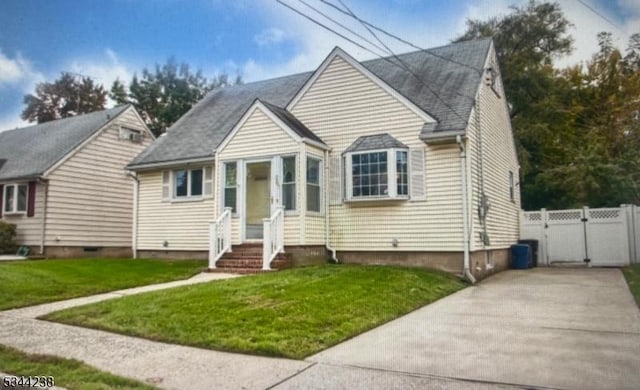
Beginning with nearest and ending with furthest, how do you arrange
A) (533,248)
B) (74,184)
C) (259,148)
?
1. (259,148)
2. (533,248)
3. (74,184)

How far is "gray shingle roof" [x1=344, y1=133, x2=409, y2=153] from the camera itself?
11656 mm

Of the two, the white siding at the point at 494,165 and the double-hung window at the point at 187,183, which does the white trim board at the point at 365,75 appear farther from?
the double-hung window at the point at 187,183

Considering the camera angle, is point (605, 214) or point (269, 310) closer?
point (269, 310)

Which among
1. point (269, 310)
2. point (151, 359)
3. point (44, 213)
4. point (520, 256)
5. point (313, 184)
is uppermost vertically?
point (313, 184)

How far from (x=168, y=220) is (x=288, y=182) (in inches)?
206

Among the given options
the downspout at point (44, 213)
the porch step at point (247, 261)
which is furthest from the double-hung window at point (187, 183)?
the downspout at point (44, 213)

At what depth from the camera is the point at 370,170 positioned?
1182 cm

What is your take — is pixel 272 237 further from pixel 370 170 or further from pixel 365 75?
pixel 365 75

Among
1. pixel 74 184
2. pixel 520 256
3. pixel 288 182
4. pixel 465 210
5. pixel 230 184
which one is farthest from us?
pixel 74 184

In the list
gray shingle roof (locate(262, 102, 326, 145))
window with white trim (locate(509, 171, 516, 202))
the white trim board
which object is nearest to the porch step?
gray shingle roof (locate(262, 102, 326, 145))

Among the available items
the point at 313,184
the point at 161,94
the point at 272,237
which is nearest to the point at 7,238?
the point at 272,237

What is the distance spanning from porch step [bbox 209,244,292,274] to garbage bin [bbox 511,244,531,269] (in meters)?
7.23

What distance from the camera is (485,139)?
12.8m

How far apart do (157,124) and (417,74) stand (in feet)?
78.4
